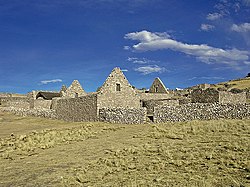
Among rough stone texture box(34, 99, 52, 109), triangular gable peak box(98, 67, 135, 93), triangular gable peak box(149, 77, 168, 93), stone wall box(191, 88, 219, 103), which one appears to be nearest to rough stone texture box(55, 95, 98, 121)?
triangular gable peak box(98, 67, 135, 93)

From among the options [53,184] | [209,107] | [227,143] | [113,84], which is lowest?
[53,184]

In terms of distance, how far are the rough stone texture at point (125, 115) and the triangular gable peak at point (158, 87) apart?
2046 centimetres

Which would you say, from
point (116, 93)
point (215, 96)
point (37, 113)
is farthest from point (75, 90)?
point (215, 96)

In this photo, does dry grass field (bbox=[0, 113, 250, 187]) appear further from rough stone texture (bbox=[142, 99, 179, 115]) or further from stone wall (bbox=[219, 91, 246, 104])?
rough stone texture (bbox=[142, 99, 179, 115])

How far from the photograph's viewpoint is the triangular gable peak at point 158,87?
45144mm

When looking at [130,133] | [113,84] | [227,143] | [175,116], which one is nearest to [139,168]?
[227,143]

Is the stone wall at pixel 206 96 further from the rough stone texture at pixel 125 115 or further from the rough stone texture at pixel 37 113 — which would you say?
the rough stone texture at pixel 37 113

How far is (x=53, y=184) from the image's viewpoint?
32.0 feet

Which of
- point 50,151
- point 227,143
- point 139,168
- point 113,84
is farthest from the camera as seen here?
point 113,84

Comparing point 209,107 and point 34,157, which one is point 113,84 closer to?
point 209,107

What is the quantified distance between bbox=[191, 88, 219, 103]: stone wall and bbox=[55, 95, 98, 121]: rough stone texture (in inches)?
457

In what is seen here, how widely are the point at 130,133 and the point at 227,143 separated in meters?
7.90

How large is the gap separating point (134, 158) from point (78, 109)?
17.6 m

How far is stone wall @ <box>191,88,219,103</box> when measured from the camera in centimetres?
2728
